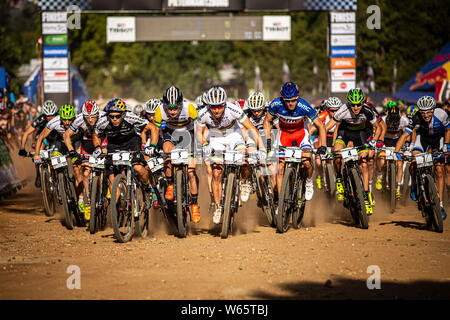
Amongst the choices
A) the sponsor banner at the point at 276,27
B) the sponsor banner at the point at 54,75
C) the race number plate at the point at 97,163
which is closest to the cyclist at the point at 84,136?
the race number plate at the point at 97,163

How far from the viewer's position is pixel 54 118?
11930mm

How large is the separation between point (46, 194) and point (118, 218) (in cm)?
330

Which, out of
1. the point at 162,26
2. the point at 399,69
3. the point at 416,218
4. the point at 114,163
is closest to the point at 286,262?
the point at 114,163

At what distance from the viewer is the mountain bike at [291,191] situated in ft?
31.4

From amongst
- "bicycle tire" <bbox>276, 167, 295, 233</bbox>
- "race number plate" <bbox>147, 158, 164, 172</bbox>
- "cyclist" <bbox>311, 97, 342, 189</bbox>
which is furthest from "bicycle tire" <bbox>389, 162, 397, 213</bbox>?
"race number plate" <bbox>147, 158, 164, 172</bbox>

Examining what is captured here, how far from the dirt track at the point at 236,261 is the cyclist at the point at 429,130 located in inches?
38.4

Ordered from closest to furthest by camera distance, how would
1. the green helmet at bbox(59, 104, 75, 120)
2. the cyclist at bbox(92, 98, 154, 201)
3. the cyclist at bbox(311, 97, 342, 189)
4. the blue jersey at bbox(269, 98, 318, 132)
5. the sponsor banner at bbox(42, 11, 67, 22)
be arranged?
the cyclist at bbox(92, 98, 154, 201)
the blue jersey at bbox(269, 98, 318, 132)
the green helmet at bbox(59, 104, 75, 120)
the cyclist at bbox(311, 97, 342, 189)
the sponsor banner at bbox(42, 11, 67, 22)

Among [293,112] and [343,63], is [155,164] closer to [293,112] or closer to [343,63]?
[293,112]

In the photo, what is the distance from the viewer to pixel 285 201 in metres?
9.75

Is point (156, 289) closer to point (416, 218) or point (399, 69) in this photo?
point (416, 218)

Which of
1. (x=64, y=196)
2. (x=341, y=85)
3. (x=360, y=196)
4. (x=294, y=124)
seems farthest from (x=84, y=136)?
(x=341, y=85)

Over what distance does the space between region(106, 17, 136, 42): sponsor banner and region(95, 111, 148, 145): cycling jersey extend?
15050 mm

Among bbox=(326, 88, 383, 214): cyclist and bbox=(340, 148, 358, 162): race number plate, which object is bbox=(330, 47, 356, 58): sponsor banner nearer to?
bbox=(326, 88, 383, 214): cyclist

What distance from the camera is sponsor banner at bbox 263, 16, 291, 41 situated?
2458 centimetres
